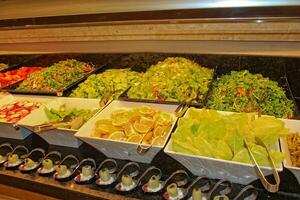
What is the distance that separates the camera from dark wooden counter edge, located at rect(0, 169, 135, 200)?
1.09 m

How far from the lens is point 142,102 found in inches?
57.9

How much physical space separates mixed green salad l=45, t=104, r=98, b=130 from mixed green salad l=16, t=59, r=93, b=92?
21 centimetres

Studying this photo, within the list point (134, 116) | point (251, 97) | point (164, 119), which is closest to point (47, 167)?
point (134, 116)

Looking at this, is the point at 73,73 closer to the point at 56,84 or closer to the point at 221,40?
the point at 56,84

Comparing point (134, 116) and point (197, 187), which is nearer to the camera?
point (197, 187)

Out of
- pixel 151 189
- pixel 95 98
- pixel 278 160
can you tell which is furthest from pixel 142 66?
pixel 278 160

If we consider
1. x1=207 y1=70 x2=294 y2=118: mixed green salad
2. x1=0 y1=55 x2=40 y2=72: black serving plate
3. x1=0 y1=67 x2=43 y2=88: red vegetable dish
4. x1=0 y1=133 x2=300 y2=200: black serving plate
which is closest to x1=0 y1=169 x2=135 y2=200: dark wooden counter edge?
x1=0 y1=133 x2=300 y2=200: black serving plate

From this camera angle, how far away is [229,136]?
1061mm

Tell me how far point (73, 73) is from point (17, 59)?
63 cm

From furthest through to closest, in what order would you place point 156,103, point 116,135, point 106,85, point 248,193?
point 106,85
point 156,103
point 116,135
point 248,193

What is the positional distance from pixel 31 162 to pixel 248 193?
0.87m

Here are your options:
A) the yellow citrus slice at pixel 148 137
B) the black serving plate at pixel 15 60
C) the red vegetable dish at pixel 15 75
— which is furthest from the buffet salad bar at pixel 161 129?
the black serving plate at pixel 15 60

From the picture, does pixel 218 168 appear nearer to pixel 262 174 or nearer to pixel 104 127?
pixel 262 174

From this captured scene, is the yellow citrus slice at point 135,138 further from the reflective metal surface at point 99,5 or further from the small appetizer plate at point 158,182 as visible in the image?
the reflective metal surface at point 99,5
